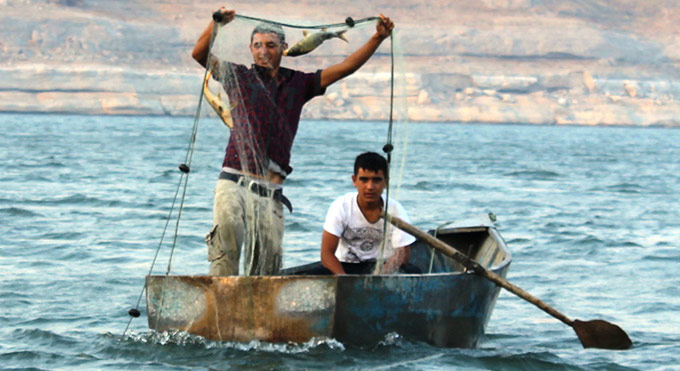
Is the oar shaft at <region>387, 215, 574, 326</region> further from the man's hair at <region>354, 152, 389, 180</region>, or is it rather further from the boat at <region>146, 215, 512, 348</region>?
the man's hair at <region>354, 152, 389, 180</region>

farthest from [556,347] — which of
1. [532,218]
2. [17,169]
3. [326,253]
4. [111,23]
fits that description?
[111,23]

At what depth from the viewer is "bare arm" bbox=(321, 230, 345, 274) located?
23.3 ft

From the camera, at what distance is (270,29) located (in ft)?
21.7

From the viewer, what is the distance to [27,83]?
96.8 metres

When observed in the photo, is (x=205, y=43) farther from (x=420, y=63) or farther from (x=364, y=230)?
(x=420, y=63)

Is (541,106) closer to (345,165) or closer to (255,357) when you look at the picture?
(345,165)

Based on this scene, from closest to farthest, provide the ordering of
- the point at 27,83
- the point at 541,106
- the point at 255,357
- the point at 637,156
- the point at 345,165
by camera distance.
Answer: the point at 255,357, the point at 345,165, the point at 637,156, the point at 27,83, the point at 541,106

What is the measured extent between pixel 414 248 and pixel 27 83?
9217 cm

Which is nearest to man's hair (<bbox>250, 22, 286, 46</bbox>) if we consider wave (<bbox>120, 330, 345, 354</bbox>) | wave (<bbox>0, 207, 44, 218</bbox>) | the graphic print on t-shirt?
the graphic print on t-shirt

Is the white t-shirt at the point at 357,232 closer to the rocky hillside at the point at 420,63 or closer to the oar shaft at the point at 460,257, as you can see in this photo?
the oar shaft at the point at 460,257

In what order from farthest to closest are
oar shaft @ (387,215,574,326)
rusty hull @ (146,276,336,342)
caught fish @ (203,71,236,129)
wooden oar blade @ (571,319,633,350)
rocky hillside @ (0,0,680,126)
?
rocky hillside @ (0,0,680,126) → wooden oar blade @ (571,319,633,350) → oar shaft @ (387,215,574,326) → caught fish @ (203,71,236,129) → rusty hull @ (146,276,336,342)

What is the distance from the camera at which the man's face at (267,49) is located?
21.7 feet

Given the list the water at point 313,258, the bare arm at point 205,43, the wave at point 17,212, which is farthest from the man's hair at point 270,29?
the wave at point 17,212

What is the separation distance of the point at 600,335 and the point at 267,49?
280 centimetres
